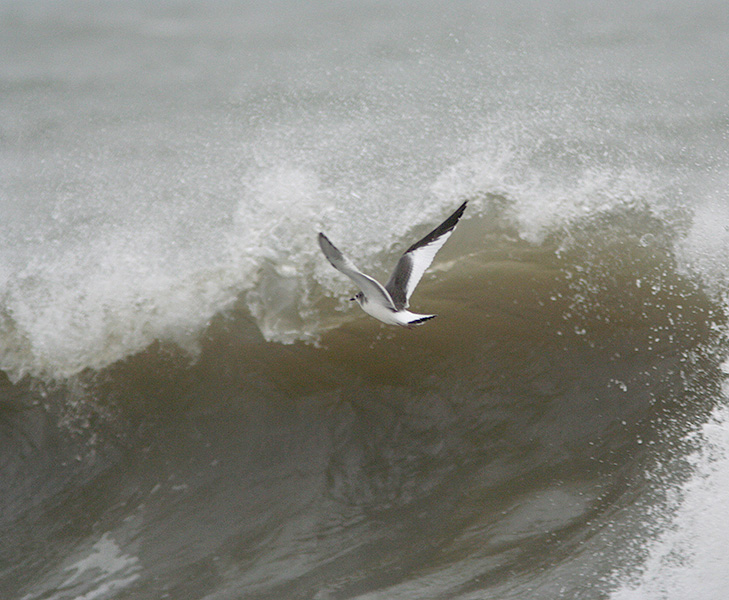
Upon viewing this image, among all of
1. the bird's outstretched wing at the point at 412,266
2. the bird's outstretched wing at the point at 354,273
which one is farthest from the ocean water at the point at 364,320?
the bird's outstretched wing at the point at 354,273

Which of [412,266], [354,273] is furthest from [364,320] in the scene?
[354,273]

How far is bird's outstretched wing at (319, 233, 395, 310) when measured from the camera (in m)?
2.33

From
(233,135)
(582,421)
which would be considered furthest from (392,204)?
(582,421)

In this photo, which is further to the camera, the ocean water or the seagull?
the ocean water

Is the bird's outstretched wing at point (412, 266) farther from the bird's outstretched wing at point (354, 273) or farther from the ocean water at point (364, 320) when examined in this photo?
the ocean water at point (364, 320)

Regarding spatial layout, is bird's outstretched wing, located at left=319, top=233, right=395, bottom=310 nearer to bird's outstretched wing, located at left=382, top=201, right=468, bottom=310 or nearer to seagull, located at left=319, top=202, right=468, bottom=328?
seagull, located at left=319, top=202, right=468, bottom=328

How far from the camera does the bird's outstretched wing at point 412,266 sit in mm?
2717

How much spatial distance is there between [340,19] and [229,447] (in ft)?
9.39

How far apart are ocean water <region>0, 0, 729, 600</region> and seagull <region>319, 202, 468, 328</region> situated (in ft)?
2.05

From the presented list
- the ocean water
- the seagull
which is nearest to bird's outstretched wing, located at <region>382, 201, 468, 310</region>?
the seagull

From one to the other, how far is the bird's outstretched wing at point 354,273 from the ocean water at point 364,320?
785mm

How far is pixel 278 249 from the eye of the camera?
352 centimetres

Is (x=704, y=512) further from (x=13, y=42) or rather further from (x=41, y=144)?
(x=13, y=42)

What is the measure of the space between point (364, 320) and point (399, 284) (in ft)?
2.45
